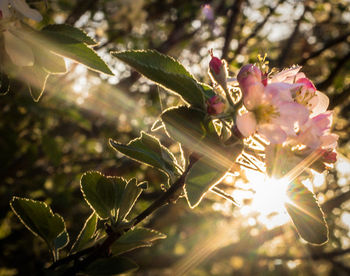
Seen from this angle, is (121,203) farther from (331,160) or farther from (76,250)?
(331,160)

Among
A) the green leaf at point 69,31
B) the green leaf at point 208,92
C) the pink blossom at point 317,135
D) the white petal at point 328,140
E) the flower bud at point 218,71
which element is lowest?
the white petal at point 328,140

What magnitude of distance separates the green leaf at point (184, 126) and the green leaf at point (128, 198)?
0.64 ft

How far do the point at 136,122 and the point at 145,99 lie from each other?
452 millimetres

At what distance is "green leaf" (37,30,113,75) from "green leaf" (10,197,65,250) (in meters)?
0.35

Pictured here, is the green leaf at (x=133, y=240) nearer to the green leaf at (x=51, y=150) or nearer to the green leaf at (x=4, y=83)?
the green leaf at (x=4, y=83)

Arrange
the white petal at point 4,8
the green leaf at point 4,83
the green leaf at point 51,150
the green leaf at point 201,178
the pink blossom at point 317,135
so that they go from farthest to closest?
the green leaf at point 51,150 → the green leaf at point 4,83 → the white petal at point 4,8 → the pink blossom at point 317,135 → the green leaf at point 201,178

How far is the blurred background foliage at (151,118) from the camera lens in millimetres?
2342

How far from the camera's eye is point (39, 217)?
0.85 meters

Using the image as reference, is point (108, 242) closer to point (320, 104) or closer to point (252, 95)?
point (252, 95)

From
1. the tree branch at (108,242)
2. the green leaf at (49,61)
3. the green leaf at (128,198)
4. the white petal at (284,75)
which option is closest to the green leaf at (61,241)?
the tree branch at (108,242)

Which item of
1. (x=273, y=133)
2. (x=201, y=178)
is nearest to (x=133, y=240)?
(x=201, y=178)

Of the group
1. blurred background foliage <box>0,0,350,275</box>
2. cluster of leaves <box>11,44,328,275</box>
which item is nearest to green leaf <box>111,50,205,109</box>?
cluster of leaves <box>11,44,328,275</box>

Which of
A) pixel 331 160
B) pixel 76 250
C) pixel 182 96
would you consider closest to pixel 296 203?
pixel 331 160

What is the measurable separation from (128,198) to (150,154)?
118 mm
